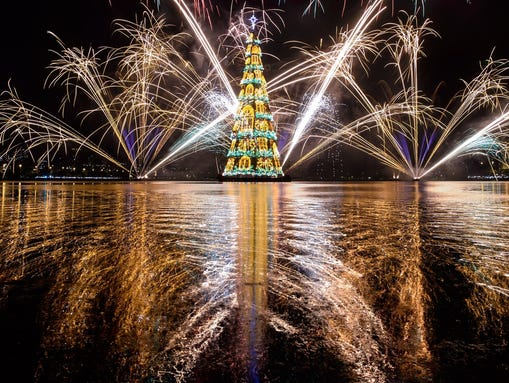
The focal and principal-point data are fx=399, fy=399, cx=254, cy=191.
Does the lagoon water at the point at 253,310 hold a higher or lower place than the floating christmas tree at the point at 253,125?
lower

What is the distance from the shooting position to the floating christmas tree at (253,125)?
57.9 metres

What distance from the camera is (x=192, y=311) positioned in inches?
157

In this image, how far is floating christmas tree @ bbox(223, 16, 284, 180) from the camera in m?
57.9

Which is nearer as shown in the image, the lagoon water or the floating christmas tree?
the lagoon water

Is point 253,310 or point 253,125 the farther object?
point 253,125

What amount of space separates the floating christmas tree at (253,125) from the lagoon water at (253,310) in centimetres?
5041

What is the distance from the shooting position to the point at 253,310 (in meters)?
4.00

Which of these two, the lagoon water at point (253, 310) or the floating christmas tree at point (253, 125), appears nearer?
the lagoon water at point (253, 310)

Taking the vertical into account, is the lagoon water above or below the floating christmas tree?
below

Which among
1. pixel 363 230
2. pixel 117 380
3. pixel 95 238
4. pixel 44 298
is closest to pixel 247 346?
pixel 117 380

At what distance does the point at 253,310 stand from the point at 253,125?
5526 centimetres

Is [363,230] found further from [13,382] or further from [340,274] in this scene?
[13,382]

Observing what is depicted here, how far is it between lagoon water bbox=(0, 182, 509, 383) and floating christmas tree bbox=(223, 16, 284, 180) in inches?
1984

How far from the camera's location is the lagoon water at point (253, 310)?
285cm
